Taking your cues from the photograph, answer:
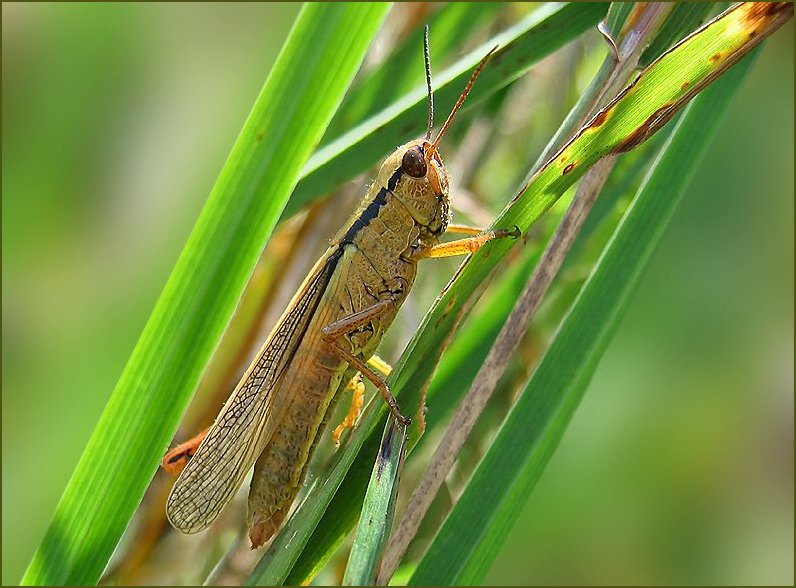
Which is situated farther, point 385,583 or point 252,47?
point 252,47

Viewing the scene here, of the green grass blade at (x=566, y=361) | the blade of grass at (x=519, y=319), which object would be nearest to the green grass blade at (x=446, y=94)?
the blade of grass at (x=519, y=319)

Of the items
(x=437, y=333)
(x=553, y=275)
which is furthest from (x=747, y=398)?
(x=437, y=333)

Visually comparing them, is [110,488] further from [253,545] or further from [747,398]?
[747,398]

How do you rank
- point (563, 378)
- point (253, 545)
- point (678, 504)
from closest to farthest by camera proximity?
1. point (563, 378)
2. point (253, 545)
3. point (678, 504)

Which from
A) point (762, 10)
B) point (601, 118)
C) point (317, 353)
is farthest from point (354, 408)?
point (762, 10)

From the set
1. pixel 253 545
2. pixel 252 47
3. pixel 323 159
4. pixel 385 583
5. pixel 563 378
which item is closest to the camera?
pixel 385 583

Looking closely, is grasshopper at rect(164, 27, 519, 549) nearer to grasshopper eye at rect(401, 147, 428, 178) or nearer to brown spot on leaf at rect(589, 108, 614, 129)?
grasshopper eye at rect(401, 147, 428, 178)

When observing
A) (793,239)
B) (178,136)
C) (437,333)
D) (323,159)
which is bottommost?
(793,239)

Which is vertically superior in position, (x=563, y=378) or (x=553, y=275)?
(x=553, y=275)
